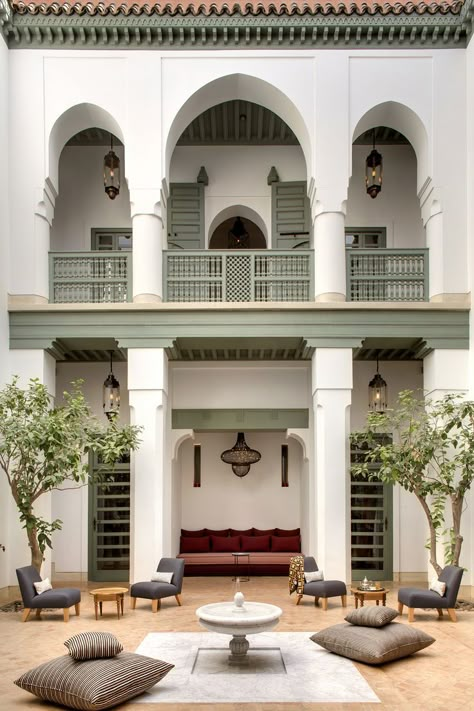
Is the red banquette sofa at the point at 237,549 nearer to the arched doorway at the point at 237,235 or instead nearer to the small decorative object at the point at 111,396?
the small decorative object at the point at 111,396

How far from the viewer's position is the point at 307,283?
1359 centimetres

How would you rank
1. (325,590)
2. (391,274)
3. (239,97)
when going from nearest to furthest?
(325,590)
(391,274)
(239,97)

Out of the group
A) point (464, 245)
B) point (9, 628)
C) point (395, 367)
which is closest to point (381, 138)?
point (464, 245)

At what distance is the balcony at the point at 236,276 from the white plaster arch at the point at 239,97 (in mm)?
1568

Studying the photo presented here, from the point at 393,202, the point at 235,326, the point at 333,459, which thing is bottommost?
the point at 333,459

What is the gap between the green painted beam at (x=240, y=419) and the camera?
15414 mm

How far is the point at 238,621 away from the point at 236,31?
9613 mm

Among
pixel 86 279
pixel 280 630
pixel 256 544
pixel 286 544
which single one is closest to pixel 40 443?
pixel 86 279

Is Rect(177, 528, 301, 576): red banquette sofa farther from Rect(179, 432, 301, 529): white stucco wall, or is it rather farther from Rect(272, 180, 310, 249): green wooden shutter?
Rect(272, 180, 310, 249): green wooden shutter

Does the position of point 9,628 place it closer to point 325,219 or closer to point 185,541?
point 185,541

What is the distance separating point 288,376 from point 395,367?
6.92ft

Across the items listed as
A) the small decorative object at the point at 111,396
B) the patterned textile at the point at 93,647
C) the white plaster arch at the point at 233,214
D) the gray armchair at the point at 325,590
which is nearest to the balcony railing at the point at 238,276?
the white plaster arch at the point at 233,214

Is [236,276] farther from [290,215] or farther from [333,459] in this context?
[333,459]

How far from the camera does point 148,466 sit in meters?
13.0
